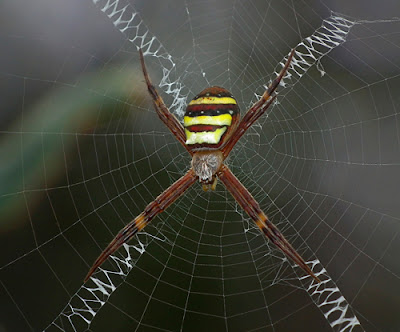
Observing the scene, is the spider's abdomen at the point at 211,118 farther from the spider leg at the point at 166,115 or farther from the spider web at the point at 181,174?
the spider web at the point at 181,174

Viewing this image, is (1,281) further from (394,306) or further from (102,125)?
(394,306)

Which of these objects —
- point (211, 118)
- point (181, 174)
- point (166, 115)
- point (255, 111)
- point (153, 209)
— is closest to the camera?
point (211, 118)

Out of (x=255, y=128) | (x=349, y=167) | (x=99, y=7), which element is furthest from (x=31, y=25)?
(x=349, y=167)

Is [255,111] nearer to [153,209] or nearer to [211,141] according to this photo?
[211,141]

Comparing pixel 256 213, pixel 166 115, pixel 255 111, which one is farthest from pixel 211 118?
pixel 256 213

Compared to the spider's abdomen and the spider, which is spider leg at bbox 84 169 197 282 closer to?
the spider

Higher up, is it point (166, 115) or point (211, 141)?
point (166, 115)
